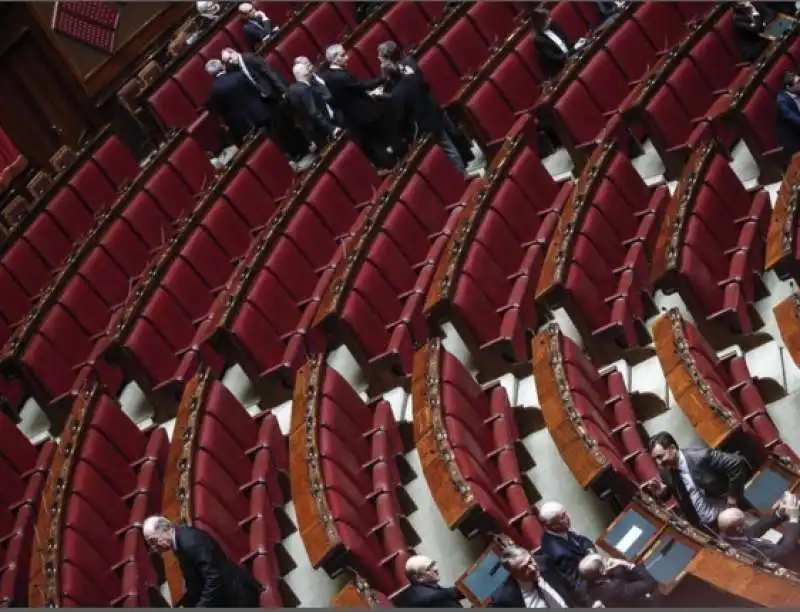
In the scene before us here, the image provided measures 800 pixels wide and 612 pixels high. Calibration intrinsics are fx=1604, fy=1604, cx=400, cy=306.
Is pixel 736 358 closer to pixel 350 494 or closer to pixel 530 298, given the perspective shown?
pixel 530 298

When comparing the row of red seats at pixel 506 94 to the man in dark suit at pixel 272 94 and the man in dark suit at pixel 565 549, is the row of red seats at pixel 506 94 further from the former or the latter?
the man in dark suit at pixel 565 549

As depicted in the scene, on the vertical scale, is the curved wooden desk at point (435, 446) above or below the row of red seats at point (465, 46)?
below

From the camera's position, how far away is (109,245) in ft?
5.33

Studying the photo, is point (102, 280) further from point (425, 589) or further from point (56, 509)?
point (425, 589)

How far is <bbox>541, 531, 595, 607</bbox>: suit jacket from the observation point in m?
1.06

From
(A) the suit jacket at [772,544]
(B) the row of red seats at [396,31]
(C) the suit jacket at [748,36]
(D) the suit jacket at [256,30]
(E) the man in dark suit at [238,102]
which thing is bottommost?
(A) the suit jacket at [772,544]

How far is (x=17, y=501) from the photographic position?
1.43 metres

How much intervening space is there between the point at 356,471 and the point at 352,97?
0.47 meters

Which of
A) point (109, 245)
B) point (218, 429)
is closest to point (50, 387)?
point (109, 245)

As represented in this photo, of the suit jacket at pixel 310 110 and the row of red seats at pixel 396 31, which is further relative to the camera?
the row of red seats at pixel 396 31

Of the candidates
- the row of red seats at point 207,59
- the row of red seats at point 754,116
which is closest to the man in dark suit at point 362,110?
the row of red seats at point 207,59

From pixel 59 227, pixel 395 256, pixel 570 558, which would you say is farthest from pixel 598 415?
pixel 59 227

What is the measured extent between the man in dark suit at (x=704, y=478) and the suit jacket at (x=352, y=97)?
0.60m

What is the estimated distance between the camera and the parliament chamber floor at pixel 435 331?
1.20 metres
